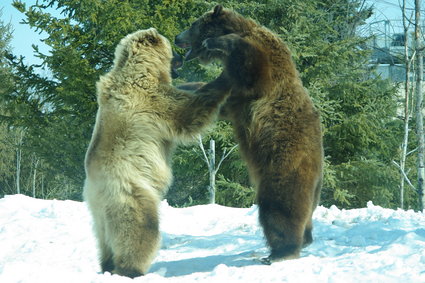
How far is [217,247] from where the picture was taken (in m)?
6.11

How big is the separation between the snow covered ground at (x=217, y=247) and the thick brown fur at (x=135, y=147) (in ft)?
0.98

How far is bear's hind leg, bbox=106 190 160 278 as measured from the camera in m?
4.11

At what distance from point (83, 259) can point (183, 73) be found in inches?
398

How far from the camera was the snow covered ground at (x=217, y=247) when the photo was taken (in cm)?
388

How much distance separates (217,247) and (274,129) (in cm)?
218

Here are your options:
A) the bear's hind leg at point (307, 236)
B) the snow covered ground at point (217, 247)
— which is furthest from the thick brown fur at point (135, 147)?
the bear's hind leg at point (307, 236)

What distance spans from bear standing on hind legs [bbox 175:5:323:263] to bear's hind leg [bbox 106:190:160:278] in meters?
1.11

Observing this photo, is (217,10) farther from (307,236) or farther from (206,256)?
(206,256)

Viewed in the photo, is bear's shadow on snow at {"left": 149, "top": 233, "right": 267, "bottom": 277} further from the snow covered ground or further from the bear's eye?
the bear's eye

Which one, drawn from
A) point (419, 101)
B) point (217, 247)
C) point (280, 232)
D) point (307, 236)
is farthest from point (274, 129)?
point (419, 101)

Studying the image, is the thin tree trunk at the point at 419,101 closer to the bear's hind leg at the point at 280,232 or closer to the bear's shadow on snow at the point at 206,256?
the bear's shadow on snow at the point at 206,256

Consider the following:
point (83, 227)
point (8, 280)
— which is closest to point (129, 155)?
point (8, 280)

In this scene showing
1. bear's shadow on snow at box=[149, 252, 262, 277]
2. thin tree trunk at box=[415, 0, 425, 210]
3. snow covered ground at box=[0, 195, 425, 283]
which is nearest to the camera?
snow covered ground at box=[0, 195, 425, 283]

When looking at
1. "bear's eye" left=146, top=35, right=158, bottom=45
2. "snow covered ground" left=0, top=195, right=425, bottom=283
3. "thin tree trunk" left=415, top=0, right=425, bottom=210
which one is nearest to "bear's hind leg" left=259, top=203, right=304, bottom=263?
"snow covered ground" left=0, top=195, right=425, bottom=283
